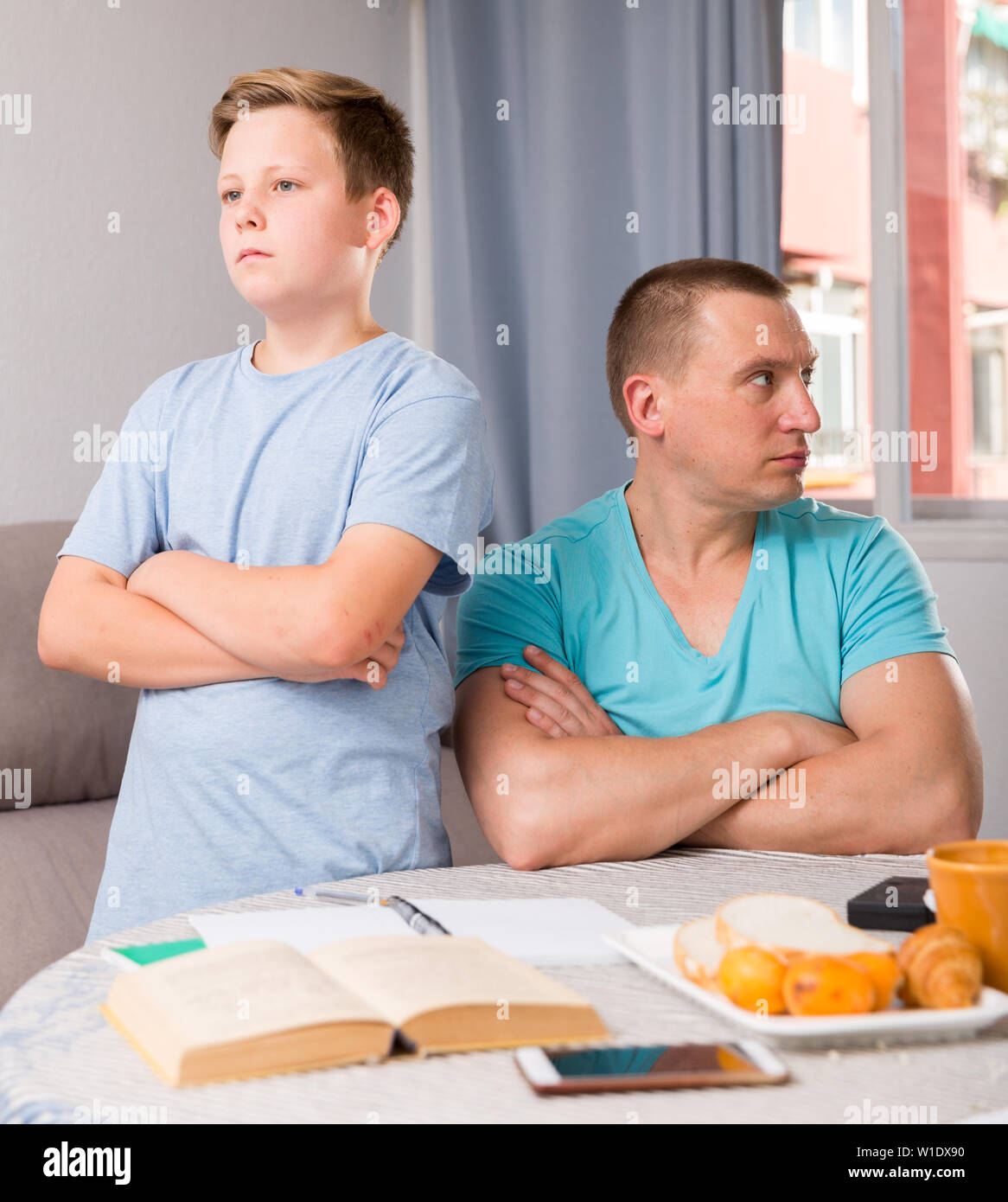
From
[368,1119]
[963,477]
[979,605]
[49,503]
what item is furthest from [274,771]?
[963,477]

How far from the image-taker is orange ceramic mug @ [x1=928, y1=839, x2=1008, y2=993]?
718mm

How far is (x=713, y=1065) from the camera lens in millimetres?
625

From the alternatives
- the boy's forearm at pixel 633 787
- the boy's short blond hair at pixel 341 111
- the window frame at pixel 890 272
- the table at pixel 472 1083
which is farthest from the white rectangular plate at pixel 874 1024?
the window frame at pixel 890 272

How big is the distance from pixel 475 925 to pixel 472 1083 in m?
0.25

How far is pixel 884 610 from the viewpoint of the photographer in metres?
1.34

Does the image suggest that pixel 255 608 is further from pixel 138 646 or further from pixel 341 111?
pixel 341 111

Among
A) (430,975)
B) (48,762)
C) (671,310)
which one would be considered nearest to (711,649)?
(671,310)

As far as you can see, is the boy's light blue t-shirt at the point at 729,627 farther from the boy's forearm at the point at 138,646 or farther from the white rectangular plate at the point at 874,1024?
the white rectangular plate at the point at 874,1024

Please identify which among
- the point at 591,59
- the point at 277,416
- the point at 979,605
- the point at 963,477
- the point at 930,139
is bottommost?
the point at 979,605

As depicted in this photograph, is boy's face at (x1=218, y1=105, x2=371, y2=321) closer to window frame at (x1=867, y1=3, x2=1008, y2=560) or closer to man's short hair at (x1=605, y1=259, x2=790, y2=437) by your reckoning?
man's short hair at (x1=605, y1=259, x2=790, y2=437)

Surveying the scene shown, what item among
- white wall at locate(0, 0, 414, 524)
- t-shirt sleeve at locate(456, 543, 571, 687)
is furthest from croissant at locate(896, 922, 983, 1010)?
white wall at locate(0, 0, 414, 524)

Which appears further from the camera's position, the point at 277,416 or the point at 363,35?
the point at 363,35
